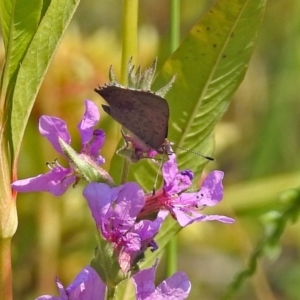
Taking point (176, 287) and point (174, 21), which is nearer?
point (176, 287)

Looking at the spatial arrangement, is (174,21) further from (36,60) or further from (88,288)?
(88,288)

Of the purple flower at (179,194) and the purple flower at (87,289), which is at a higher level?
the purple flower at (179,194)

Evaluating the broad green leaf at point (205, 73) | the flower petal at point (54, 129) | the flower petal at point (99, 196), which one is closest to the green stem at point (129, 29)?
the broad green leaf at point (205, 73)

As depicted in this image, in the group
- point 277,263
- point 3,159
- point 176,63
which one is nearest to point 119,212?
point 3,159

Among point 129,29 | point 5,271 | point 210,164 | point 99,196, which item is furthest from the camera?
point 210,164

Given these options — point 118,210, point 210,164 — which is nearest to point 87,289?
point 118,210

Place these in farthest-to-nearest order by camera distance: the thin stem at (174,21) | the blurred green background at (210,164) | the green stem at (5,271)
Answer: the blurred green background at (210,164), the thin stem at (174,21), the green stem at (5,271)

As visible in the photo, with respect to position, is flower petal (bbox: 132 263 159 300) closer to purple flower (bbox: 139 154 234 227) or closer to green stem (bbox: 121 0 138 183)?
purple flower (bbox: 139 154 234 227)

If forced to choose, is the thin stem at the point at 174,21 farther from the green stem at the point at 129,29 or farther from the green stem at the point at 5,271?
the green stem at the point at 5,271
